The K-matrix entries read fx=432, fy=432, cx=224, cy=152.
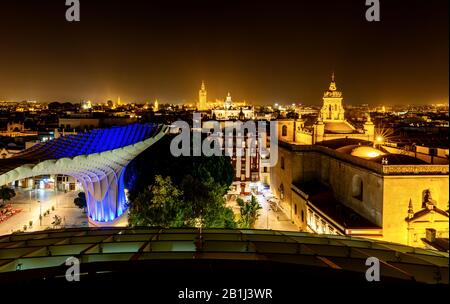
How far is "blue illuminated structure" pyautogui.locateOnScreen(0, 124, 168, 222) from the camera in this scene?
2167cm

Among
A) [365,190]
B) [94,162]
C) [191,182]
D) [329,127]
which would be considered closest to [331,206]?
[365,190]

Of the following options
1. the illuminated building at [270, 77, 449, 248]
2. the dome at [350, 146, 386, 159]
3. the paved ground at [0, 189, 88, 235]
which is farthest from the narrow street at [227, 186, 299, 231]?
the paved ground at [0, 189, 88, 235]

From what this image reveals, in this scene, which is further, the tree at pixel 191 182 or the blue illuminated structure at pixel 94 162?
the tree at pixel 191 182

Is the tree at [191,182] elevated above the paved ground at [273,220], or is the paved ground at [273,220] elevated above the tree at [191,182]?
the tree at [191,182]

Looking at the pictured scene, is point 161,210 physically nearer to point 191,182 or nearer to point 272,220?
point 191,182

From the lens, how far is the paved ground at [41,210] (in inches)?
1200

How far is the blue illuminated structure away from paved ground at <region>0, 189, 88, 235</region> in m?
2.56

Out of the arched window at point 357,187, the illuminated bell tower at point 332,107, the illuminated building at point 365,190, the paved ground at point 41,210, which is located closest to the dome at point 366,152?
the illuminated building at point 365,190

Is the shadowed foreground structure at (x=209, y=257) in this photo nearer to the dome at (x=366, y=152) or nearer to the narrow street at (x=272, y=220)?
the dome at (x=366, y=152)

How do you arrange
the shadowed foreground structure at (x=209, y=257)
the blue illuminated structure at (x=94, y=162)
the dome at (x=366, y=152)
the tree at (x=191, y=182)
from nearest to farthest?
the shadowed foreground structure at (x=209, y=257), the blue illuminated structure at (x=94, y=162), the tree at (x=191, y=182), the dome at (x=366, y=152)

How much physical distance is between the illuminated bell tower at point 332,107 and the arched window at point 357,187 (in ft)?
58.2
